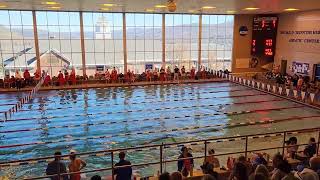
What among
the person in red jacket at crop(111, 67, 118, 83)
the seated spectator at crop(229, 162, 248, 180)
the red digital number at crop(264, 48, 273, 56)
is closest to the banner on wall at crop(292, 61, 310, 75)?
the red digital number at crop(264, 48, 273, 56)

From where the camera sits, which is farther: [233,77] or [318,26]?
[233,77]

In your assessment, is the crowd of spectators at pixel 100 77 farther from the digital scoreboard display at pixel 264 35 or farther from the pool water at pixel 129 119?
the digital scoreboard display at pixel 264 35

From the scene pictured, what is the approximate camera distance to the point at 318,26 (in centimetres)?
2020

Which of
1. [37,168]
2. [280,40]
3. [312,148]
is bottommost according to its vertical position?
[37,168]

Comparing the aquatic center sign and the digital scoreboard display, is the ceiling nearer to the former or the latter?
the aquatic center sign

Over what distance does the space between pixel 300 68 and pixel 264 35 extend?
11.3ft

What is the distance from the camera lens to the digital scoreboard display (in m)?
22.8

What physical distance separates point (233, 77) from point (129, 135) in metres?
13.9

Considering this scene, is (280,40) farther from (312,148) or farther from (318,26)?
(312,148)

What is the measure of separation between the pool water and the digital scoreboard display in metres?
5.55

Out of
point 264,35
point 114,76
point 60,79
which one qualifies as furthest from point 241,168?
point 264,35

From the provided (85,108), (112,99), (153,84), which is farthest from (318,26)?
(85,108)

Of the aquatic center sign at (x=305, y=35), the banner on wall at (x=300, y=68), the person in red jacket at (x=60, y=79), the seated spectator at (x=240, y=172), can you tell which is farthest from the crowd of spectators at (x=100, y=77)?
the seated spectator at (x=240, y=172)

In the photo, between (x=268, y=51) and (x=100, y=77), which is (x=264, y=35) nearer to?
(x=268, y=51)
